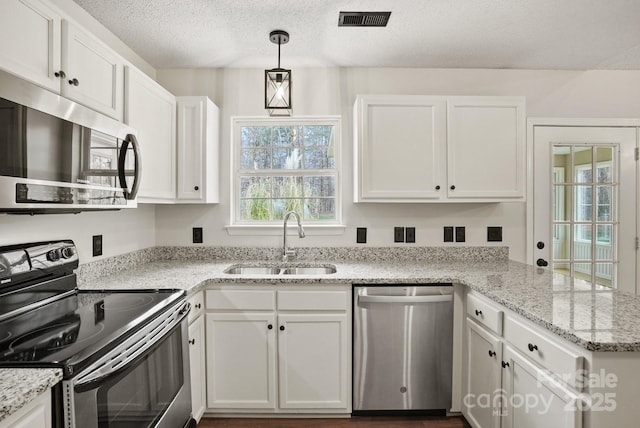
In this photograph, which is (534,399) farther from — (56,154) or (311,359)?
(56,154)

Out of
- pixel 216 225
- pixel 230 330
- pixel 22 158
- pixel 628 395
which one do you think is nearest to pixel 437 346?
pixel 628 395

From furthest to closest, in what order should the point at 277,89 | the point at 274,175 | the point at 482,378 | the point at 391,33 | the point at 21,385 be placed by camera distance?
the point at 274,175, the point at 391,33, the point at 277,89, the point at 482,378, the point at 21,385

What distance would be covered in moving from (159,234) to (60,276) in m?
1.10

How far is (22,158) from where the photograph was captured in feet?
3.69

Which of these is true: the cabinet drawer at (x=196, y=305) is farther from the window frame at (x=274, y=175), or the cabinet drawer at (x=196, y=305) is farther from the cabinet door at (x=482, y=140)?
the cabinet door at (x=482, y=140)

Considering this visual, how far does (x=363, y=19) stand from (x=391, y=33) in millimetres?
282

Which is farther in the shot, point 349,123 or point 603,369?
point 349,123

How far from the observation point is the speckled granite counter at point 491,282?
1236 millimetres

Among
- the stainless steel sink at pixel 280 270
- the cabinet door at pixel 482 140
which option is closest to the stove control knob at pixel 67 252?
the stainless steel sink at pixel 280 270

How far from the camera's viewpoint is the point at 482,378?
1872mm

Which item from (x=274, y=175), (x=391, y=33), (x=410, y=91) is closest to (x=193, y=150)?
(x=274, y=175)

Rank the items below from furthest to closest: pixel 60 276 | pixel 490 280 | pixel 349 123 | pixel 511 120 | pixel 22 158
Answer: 1. pixel 349 123
2. pixel 511 120
3. pixel 490 280
4. pixel 60 276
5. pixel 22 158

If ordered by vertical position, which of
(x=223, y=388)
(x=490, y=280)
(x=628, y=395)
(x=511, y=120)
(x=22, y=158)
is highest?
(x=511, y=120)

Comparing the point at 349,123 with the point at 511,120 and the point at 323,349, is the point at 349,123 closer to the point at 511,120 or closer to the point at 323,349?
the point at 511,120
